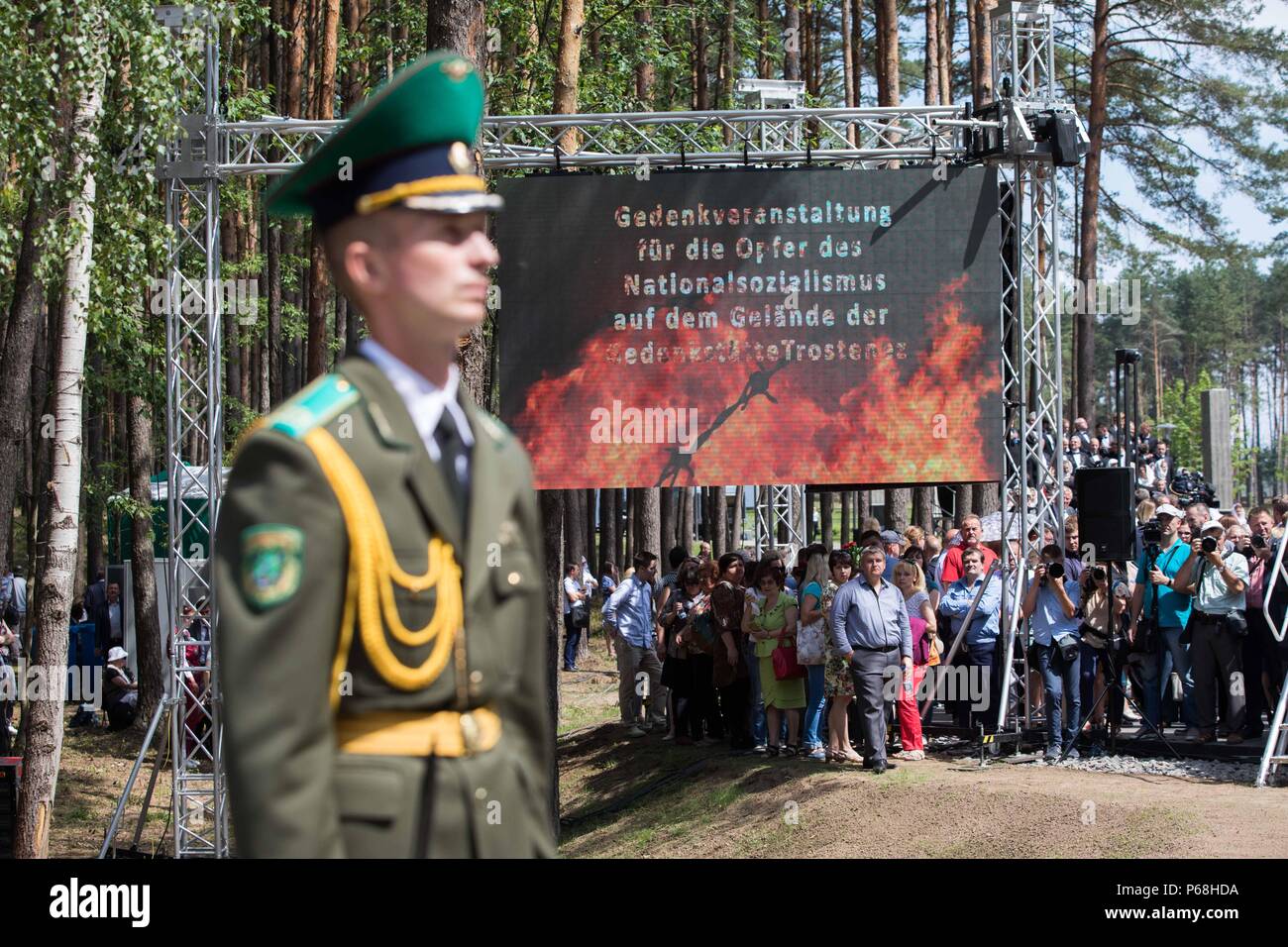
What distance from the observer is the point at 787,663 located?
50.2 feet

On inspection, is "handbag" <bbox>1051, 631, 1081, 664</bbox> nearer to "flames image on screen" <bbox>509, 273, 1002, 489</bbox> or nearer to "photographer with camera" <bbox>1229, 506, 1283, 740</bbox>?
"photographer with camera" <bbox>1229, 506, 1283, 740</bbox>

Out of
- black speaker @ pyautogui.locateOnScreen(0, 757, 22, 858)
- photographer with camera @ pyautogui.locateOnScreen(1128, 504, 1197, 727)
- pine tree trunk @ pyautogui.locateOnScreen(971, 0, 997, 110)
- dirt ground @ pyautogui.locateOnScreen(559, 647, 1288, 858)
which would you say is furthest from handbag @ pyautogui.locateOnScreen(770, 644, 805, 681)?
pine tree trunk @ pyautogui.locateOnScreen(971, 0, 997, 110)

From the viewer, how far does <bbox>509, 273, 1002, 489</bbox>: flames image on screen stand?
14094mm

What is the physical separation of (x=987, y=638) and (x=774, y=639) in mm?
1889

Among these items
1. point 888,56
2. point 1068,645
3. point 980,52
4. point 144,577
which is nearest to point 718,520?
point 980,52

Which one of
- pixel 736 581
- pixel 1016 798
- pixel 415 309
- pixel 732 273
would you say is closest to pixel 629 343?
pixel 732 273

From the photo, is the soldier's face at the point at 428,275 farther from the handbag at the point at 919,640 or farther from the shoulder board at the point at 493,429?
the handbag at the point at 919,640

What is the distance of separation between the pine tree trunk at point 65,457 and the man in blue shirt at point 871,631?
251 inches

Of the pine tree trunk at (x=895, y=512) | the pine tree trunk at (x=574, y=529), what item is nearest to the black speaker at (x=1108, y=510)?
the pine tree trunk at (x=895, y=512)

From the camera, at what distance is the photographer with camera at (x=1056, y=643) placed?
14.0 m

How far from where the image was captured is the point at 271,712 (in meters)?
2.40

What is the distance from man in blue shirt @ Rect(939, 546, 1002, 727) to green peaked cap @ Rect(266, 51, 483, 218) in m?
12.8

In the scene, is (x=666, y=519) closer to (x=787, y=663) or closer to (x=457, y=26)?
(x=787, y=663)
